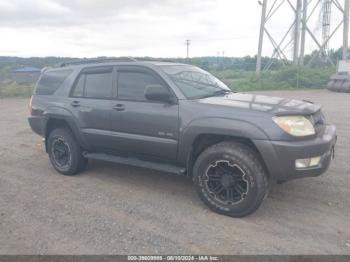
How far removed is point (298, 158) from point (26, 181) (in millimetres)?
3974

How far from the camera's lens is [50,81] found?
604 centimetres

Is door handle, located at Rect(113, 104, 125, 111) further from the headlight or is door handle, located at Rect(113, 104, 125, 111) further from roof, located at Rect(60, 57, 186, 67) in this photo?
the headlight

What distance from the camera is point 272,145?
12.7ft

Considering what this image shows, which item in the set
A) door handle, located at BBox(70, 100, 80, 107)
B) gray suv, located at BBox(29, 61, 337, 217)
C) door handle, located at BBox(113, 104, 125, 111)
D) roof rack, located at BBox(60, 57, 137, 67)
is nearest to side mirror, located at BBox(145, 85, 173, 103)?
gray suv, located at BBox(29, 61, 337, 217)

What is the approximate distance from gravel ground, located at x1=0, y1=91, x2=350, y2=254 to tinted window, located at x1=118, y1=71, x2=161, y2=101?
51.3 inches

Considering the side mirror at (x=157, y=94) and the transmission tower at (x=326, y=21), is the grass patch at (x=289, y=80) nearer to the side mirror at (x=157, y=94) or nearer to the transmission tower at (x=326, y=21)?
the transmission tower at (x=326, y=21)

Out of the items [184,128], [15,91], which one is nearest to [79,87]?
[184,128]

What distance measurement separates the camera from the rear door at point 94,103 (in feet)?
17.0

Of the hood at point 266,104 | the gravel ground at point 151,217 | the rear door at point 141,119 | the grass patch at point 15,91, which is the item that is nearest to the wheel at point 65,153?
the gravel ground at point 151,217

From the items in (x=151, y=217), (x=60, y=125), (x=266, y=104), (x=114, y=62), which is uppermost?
(x=114, y=62)

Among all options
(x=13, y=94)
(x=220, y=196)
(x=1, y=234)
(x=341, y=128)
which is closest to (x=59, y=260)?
(x=1, y=234)

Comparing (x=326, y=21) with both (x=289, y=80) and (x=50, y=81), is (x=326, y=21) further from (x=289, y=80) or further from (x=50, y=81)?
(x=50, y=81)

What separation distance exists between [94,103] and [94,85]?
32cm

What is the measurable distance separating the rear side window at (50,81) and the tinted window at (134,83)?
119 cm
